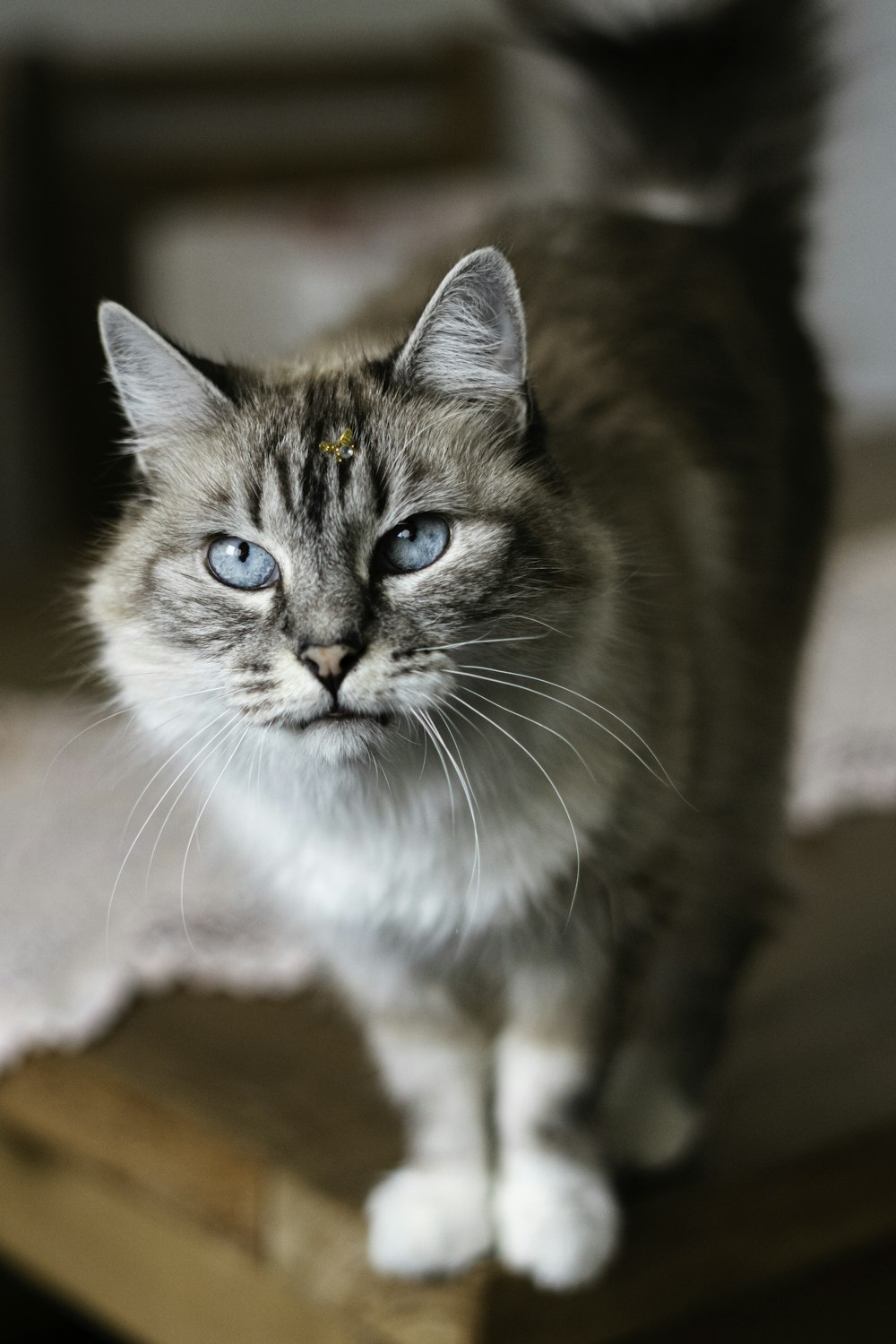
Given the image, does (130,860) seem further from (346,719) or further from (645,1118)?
(346,719)

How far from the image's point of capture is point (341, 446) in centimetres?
87

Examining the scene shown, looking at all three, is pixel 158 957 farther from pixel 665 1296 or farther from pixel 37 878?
pixel 665 1296

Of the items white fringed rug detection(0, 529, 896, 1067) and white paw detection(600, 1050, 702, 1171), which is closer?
white paw detection(600, 1050, 702, 1171)

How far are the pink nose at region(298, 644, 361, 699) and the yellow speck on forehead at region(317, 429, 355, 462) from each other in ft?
0.42

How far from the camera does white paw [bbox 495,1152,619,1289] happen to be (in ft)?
3.12

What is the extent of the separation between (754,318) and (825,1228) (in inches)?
32.4

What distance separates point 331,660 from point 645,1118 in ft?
1.69

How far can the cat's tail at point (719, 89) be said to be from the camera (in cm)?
146

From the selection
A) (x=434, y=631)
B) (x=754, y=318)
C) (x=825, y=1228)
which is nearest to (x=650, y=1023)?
(x=825, y=1228)

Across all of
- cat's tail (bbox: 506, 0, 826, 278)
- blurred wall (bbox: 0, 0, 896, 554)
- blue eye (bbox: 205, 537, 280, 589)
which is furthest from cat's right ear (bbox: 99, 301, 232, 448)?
blurred wall (bbox: 0, 0, 896, 554)

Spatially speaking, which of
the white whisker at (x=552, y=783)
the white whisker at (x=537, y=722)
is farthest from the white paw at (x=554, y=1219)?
the white whisker at (x=537, y=722)

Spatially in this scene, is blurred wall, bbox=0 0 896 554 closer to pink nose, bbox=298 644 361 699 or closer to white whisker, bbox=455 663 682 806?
white whisker, bbox=455 663 682 806

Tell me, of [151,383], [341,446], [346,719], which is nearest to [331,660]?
[346,719]

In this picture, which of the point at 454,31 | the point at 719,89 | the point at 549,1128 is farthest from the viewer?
the point at 454,31
